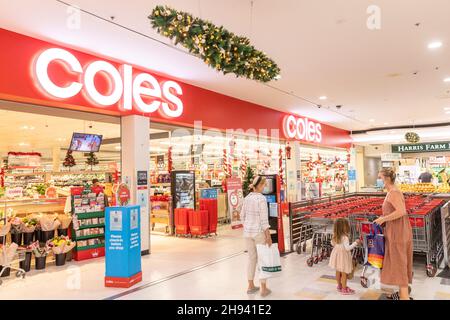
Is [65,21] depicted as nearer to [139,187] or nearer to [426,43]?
[139,187]

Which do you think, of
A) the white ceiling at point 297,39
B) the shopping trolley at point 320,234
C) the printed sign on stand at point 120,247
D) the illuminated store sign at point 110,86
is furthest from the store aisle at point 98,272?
the white ceiling at point 297,39

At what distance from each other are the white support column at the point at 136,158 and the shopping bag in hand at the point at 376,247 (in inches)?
170

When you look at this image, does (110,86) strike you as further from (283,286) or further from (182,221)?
(283,286)

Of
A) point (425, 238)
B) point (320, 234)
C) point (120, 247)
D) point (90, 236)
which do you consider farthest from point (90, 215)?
point (425, 238)

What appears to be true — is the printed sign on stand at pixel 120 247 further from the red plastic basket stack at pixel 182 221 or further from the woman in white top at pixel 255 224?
the red plastic basket stack at pixel 182 221

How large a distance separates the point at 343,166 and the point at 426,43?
38.2 ft

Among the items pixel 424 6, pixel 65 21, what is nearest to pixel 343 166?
pixel 424 6

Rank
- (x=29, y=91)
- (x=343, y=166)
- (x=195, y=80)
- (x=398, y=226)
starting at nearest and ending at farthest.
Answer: (x=398, y=226)
(x=29, y=91)
(x=195, y=80)
(x=343, y=166)

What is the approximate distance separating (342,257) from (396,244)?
2.31 feet

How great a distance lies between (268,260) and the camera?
402 centimetres

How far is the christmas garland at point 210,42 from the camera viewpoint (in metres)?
3.54

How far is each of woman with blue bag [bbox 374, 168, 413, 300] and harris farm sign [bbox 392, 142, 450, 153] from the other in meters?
19.4

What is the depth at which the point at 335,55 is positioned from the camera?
21.4 feet

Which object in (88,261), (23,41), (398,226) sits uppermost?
(23,41)
